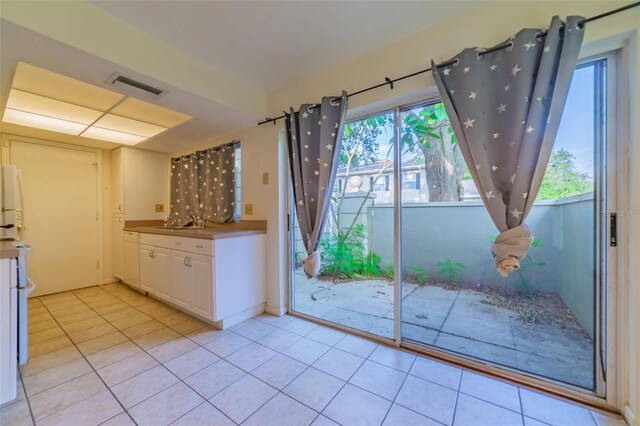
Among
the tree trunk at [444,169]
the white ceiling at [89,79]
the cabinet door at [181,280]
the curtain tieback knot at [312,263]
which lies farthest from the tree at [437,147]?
the cabinet door at [181,280]

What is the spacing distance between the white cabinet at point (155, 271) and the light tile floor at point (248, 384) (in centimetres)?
50

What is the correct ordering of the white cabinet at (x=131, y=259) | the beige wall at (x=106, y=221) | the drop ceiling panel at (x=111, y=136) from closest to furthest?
the drop ceiling panel at (x=111, y=136)
the white cabinet at (x=131, y=259)
the beige wall at (x=106, y=221)

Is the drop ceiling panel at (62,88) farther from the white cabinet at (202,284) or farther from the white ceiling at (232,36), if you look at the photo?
the white cabinet at (202,284)

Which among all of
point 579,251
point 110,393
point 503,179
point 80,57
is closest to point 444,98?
point 503,179

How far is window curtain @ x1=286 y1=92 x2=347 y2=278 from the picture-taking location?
212 centimetres

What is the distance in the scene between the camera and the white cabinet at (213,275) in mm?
2287

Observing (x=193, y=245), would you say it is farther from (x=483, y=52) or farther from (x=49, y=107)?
(x=483, y=52)

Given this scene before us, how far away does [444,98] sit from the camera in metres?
1.63

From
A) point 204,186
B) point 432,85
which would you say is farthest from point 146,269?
point 432,85

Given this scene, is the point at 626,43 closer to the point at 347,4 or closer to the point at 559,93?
the point at 559,93

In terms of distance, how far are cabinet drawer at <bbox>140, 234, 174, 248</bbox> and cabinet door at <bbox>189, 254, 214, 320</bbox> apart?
18.5 inches

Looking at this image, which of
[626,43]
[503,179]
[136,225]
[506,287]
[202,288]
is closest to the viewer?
[626,43]

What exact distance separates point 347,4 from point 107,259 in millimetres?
4524

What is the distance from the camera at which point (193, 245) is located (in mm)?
2410
